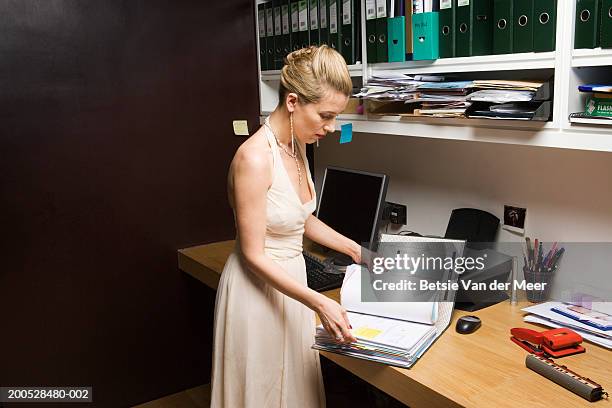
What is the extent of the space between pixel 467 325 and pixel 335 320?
15.5 inches

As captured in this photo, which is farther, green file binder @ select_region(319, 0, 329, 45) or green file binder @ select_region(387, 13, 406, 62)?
green file binder @ select_region(319, 0, 329, 45)

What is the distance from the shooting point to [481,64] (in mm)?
1720

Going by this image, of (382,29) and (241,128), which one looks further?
(241,128)

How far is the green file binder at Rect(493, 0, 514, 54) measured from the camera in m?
1.62

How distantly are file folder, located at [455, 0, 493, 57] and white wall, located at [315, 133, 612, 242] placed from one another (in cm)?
45

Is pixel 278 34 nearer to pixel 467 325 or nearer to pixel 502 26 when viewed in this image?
pixel 502 26

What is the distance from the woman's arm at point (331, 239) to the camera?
192cm

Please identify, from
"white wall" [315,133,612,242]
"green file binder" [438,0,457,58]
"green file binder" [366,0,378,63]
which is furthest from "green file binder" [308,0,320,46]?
"green file binder" [438,0,457,58]

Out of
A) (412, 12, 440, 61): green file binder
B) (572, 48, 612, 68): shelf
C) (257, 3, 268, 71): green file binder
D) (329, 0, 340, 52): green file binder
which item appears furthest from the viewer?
(257, 3, 268, 71): green file binder

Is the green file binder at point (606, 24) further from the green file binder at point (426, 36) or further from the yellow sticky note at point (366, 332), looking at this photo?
the yellow sticky note at point (366, 332)

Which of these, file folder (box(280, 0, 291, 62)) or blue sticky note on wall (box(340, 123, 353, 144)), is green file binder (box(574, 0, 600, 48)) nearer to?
blue sticky note on wall (box(340, 123, 353, 144))

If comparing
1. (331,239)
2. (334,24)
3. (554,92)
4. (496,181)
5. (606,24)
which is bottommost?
(331,239)

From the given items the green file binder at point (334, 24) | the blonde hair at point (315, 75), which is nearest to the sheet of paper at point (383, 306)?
the blonde hair at point (315, 75)

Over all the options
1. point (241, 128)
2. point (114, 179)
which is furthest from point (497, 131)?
point (114, 179)
